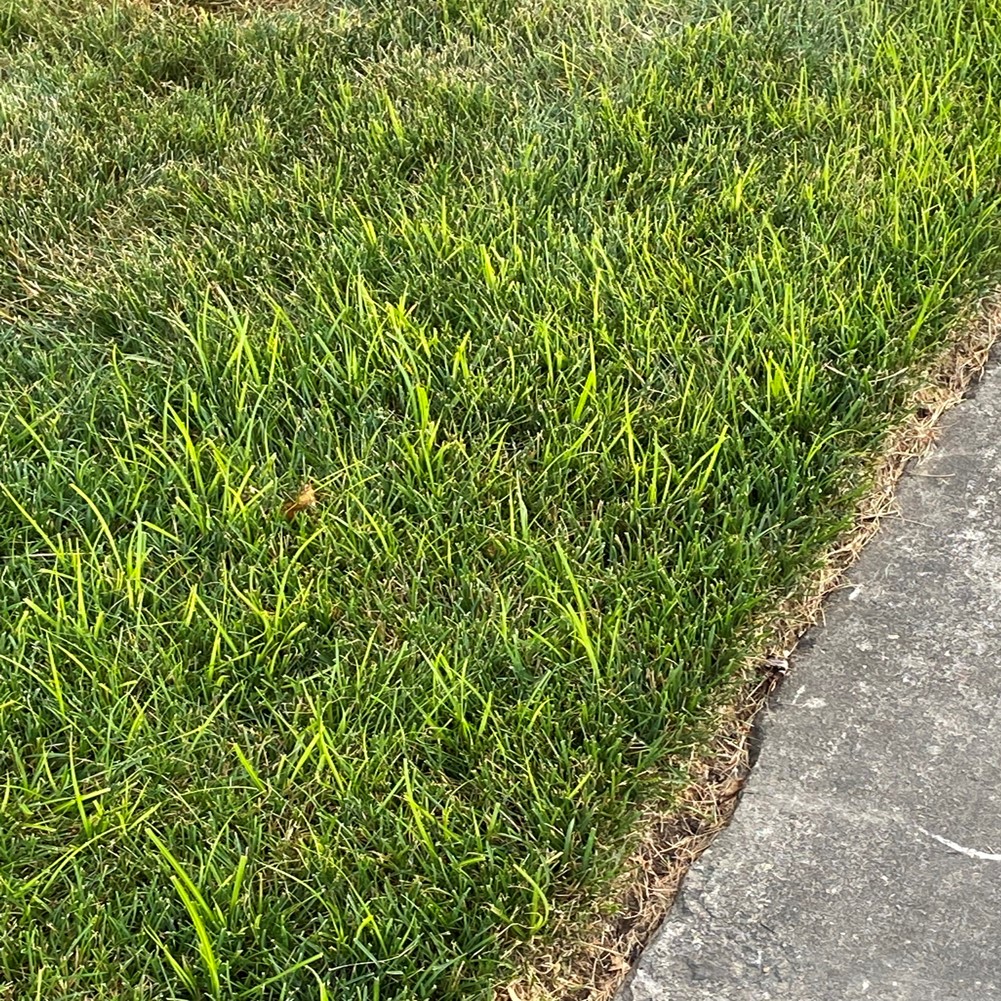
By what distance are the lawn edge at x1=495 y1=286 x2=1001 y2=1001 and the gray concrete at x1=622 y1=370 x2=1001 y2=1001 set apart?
0.03m

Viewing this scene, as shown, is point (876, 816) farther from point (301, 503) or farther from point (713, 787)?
point (301, 503)

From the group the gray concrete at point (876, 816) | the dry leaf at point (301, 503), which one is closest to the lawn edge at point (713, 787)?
the gray concrete at point (876, 816)

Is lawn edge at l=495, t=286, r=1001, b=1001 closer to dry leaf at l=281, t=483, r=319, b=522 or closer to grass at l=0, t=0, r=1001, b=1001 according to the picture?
grass at l=0, t=0, r=1001, b=1001

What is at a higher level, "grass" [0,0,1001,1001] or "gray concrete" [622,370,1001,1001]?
"grass" [0,0,1001,1001]

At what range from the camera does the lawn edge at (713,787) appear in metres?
1.69

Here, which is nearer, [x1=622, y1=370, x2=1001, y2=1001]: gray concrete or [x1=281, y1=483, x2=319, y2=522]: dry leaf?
[x1=622, y1=370, x2=1001, y2=1001]: gray concrete

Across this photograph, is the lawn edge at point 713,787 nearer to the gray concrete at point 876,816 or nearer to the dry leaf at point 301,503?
the gray concrete at point 876,816

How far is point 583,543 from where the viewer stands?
214 centimetres

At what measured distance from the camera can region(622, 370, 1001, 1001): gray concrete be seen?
5.47ft

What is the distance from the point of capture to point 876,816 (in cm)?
183

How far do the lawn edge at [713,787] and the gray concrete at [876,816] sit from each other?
26 millimetres

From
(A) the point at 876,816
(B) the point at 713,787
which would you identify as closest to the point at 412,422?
(B) the point at 713,787

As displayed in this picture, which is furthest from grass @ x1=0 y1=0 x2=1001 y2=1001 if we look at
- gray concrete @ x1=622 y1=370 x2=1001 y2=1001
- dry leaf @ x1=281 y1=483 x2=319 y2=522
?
gray concrete @ x1=622 y1=370 x2=1001 y2=1001

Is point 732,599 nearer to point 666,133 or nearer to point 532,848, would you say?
point 532,848
